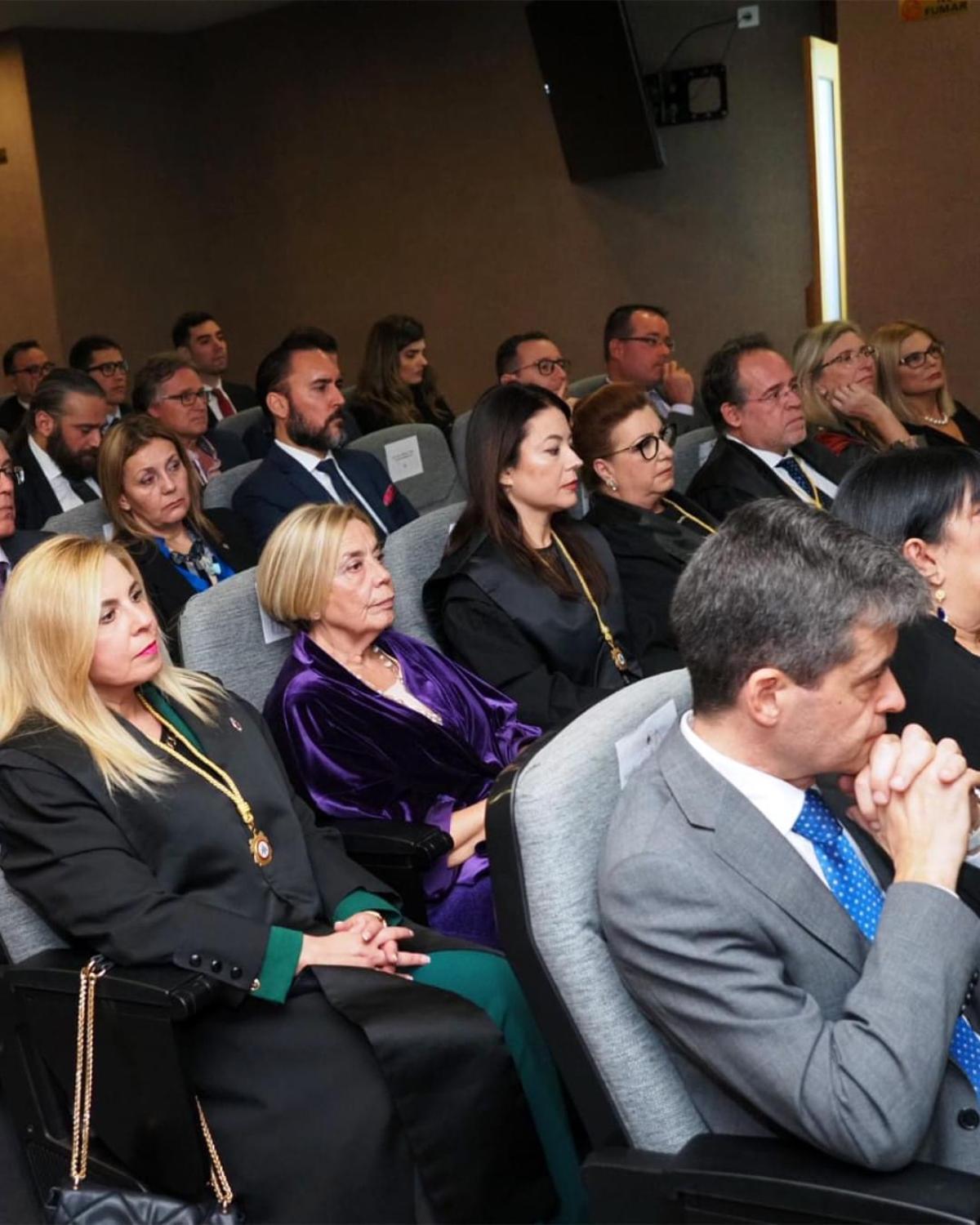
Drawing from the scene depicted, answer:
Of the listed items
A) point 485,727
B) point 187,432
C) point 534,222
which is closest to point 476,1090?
point 485,727

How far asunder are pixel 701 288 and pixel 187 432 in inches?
140

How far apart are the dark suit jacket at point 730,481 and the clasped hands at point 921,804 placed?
2672 mm

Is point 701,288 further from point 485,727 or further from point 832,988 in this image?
point 832,988

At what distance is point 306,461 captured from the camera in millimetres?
4336

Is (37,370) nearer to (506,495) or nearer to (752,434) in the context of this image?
(752,434)

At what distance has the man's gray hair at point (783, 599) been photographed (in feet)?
4.81

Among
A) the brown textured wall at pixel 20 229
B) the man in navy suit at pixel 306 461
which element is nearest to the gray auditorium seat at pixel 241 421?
the man in navy suit at pixel 306 461

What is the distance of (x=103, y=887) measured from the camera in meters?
1.97

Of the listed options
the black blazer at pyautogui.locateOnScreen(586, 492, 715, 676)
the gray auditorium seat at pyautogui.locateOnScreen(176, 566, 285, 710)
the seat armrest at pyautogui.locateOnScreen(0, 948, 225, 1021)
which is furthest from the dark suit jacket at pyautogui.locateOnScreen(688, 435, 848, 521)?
the seat armrest at pyautogui.locateOnScreen(0, 948, 225, 1021)

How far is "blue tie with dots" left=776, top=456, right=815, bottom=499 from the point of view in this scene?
4.27 metres

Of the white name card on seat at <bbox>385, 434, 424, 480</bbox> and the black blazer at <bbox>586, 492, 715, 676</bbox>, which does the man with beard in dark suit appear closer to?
the white name card on seat at <bbox>385, 434, 424, 480</bbox>

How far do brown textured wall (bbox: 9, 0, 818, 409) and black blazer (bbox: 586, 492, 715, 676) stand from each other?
170 inches

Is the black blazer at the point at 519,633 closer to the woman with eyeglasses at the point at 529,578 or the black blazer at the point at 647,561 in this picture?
the woman with eyeglasses at the point at 529,578

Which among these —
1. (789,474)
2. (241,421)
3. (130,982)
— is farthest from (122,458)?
(241,421)
